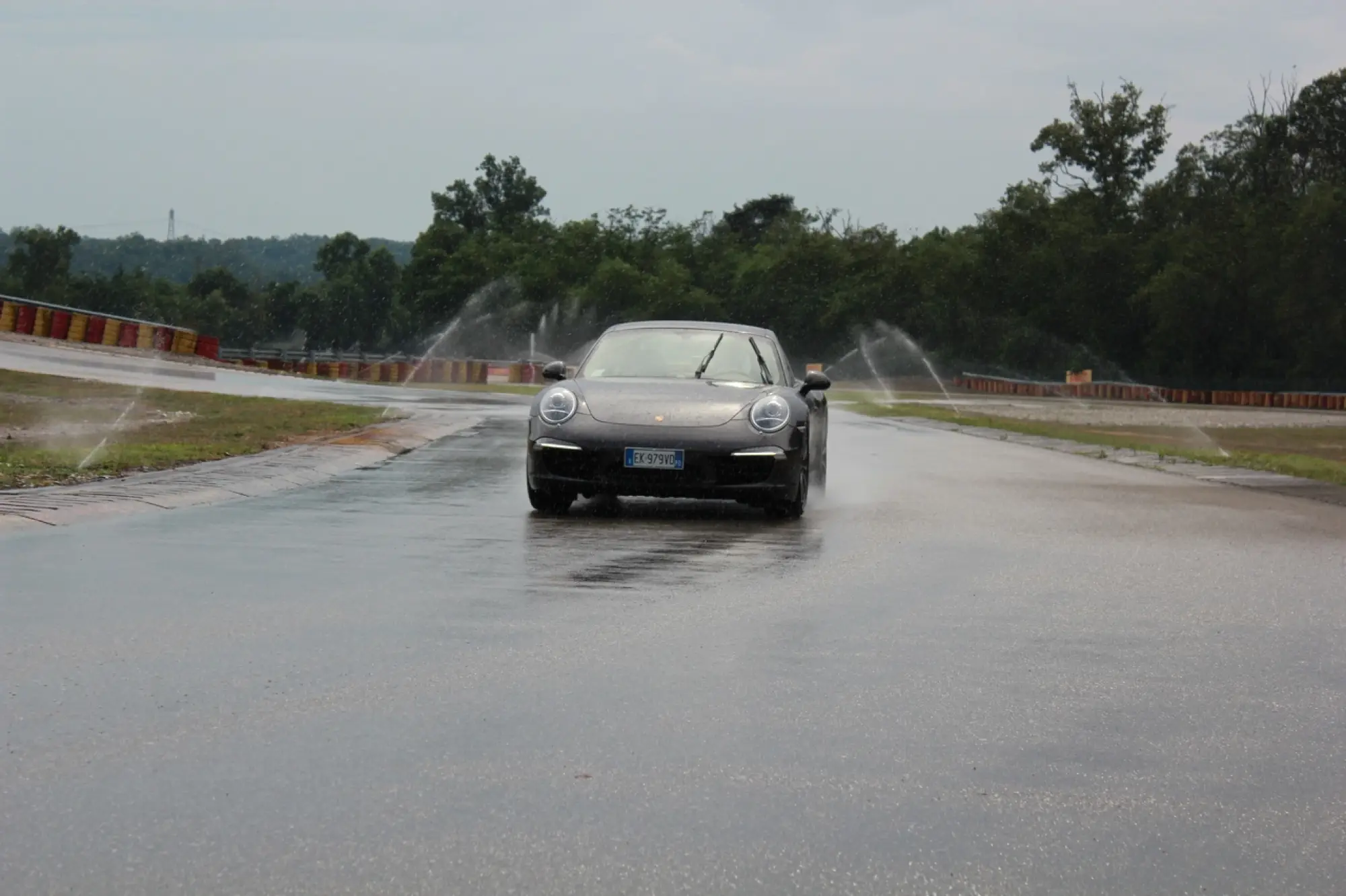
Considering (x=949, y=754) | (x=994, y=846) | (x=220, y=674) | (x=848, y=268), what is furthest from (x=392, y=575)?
(x=848, y=268)

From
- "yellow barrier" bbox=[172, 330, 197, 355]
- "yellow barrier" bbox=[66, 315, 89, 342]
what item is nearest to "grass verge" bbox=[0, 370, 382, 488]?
"yellow barrier" bbox=[66, 315, 89, 342]

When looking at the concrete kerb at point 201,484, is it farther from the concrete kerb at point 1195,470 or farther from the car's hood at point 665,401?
the concrete kerb at point 1195,470

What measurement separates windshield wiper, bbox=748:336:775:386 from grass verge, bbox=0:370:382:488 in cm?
537

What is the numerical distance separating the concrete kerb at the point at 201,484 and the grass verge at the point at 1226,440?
9911 millimetres

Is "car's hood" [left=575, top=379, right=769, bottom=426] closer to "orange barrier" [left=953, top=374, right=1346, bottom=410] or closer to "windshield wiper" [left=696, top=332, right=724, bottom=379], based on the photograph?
"windshield wiper" [left=696, top=332, right=724, bottom=379]

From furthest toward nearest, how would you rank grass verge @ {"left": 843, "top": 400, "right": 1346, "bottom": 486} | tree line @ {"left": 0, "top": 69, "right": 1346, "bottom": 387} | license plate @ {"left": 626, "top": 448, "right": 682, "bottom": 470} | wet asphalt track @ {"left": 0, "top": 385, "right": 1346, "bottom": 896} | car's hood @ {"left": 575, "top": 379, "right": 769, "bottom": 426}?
tree line @ {"left": 0, "top": 69, "right": 1346, "bottom": 387} → grass verge @ {"left": 843, "top": 400, "right": 1346, "bottom": 486} → car's hood @ {"left": 575, "top": 379, "right": 769, "bottom": 426} → license plate @ {"left": 626, "top": 448, "right": 682, "bottom": 470} → wet asphalt track @ {"left": 0, "top": 385, "right": 1346, "bottom": 896}

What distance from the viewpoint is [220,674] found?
6.81m

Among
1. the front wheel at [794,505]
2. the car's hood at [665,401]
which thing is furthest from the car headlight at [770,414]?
the front wheel at [794,505]

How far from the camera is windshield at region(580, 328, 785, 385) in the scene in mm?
14703

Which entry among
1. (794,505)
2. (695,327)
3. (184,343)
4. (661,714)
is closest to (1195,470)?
(695,327)

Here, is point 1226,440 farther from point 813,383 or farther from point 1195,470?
point 813,383

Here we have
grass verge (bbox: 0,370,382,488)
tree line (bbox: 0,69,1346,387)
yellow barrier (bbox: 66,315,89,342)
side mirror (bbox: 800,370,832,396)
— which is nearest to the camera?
side mirror (bbox: 800,370,832,396)

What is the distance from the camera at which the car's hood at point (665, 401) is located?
13.5 meters

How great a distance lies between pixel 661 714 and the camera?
20.4ft
